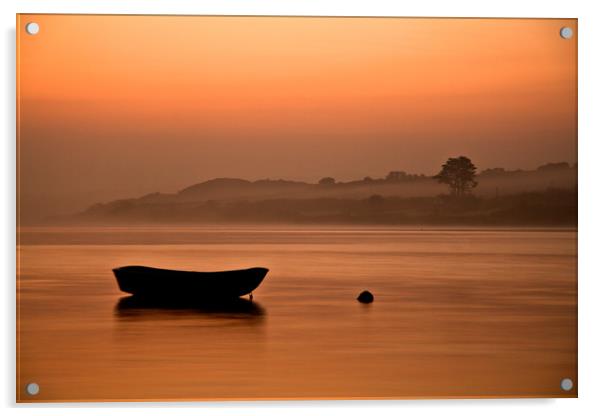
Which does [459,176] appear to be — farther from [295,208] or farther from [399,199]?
[295,208]

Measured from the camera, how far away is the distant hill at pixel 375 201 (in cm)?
359

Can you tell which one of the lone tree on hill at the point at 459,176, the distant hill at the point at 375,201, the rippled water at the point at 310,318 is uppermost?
the lone tree on hill at the point at 459,176

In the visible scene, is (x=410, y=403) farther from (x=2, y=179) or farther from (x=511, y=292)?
(x=2, y=179)

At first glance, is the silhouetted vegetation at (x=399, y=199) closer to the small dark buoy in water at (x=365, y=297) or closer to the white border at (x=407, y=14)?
the white border at (x=407, y=14)

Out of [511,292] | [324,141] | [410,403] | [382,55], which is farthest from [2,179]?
[511,292]

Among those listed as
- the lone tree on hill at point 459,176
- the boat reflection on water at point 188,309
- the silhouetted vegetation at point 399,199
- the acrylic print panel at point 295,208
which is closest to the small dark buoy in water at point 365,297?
the acrylic print panel at point 295,208

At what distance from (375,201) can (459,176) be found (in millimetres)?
365

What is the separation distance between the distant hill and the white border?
16cm

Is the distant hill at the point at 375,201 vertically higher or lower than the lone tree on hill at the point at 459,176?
lower

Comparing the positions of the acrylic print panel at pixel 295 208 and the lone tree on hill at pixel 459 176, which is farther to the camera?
the lone tree on hill at pixel 459 176

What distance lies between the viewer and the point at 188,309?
11.9ft

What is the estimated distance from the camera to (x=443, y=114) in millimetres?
A: 3686

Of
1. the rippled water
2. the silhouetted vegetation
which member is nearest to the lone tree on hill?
the silhouetted vegetation

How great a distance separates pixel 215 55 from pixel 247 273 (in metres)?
0.90
